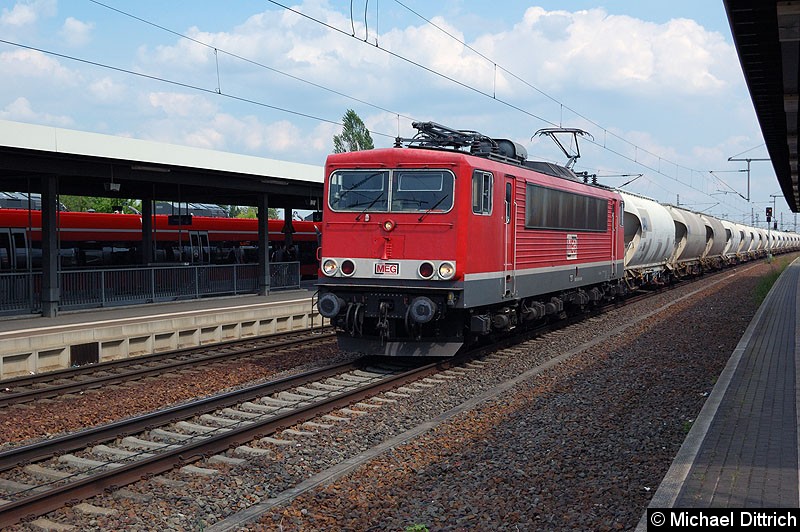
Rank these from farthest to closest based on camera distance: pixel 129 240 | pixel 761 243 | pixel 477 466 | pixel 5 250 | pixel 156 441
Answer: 1. pixel 761 243
2. pixel 129 240
3. pixel 5 250
4. pixel 156 441
5. pixel 477 466

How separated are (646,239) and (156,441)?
67.2 feet

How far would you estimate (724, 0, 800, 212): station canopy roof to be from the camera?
10.3 m

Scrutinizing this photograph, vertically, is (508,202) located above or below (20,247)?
above

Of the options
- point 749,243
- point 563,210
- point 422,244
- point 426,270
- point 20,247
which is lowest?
point 426,270

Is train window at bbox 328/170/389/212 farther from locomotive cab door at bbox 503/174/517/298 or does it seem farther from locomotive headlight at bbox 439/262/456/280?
locomotive cab door at bbox 503/174/517/298

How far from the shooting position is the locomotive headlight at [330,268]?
1247 centimetres

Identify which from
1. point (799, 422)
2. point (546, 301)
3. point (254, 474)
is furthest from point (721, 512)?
point (546, 301)

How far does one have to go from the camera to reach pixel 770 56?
13.2 m

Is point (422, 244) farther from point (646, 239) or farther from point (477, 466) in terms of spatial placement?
point (646, 239)

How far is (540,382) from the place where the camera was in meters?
11.5

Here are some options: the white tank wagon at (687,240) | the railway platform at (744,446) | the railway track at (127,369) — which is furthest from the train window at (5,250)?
the white tank wagon at (687,240)

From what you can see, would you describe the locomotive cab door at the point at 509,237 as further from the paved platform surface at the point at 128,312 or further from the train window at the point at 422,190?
the paved platform surface at the point at 128,312

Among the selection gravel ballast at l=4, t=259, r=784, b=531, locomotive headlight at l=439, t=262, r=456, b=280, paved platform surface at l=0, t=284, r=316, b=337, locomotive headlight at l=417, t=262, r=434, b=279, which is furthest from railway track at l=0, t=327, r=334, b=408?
locomotive headlight at l=439, t=262, r=456, b=280

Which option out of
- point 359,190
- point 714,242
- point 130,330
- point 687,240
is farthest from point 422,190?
point 714,242
